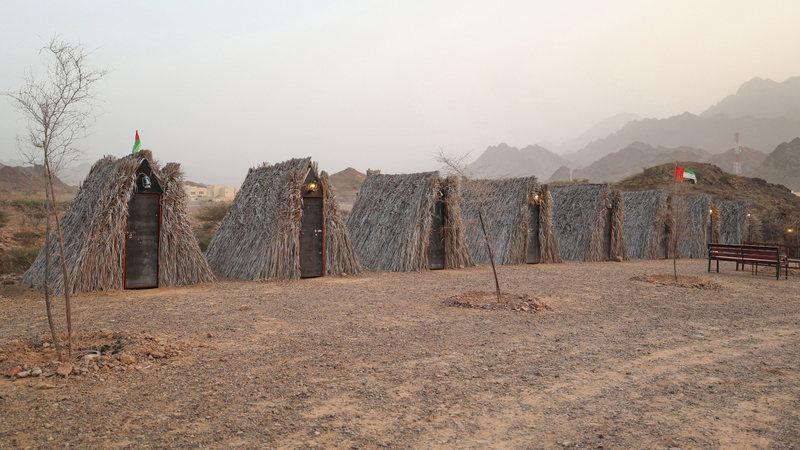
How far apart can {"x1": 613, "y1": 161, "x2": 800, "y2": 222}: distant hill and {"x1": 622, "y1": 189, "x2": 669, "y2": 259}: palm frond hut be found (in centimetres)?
1491

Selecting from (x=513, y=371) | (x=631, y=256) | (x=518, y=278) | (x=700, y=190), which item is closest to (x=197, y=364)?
(x=513, y=371)

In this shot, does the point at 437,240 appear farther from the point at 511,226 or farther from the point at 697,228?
the point at 697,228

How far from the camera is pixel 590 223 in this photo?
14141 mm

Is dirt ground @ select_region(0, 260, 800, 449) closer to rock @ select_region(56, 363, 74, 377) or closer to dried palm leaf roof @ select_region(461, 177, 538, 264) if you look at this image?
rock @ select_region(56, 363, 74, 377)

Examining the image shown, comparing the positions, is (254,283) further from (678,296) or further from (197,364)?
(678,296)

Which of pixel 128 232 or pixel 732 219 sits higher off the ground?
pixel 732 219

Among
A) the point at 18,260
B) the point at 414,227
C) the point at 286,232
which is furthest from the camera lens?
the point at 414,227

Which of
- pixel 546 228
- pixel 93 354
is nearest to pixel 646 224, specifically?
pixel 546 228

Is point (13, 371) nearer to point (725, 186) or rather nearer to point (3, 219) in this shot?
point (3, 219)

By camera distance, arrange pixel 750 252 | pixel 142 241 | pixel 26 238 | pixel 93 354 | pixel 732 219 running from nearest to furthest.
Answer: pixel 93 354
pixel 142 241
pixel 750 252
pixel 26 238
pixel 732 219

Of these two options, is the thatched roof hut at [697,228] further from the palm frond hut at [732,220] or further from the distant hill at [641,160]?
the distant hill at [641,160]

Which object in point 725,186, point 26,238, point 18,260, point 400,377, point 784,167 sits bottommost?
point 400,377

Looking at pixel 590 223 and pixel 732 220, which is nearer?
pixel 590 223

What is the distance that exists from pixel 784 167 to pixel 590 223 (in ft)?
197
